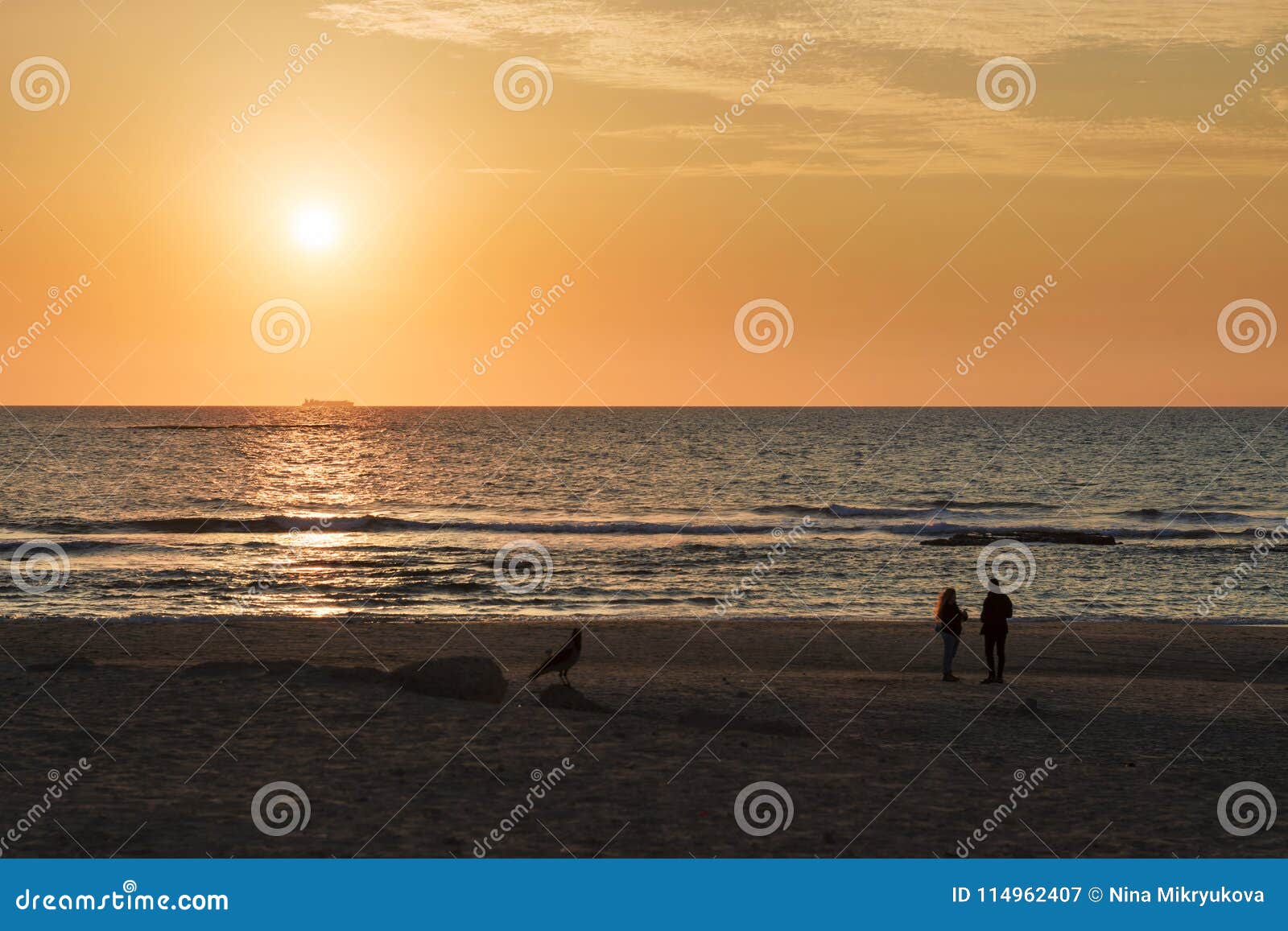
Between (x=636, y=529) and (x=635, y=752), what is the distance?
140 feet

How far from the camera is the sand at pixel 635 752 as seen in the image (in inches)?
410

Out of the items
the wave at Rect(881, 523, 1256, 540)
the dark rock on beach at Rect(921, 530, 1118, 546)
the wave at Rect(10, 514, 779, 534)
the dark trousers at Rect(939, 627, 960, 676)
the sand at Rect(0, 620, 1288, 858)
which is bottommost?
the sand at Rect(0, 620, 1288, 858)

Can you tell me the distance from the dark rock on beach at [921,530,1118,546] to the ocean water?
104 centimetres

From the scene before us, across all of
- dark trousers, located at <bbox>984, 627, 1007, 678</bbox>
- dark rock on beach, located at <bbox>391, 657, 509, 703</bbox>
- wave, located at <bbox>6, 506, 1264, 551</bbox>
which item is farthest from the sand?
wave, located at <bbox>6, 506, 1264, 551</bbox>

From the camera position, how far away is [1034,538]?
52469 mm

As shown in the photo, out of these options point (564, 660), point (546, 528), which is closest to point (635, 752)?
point (564, 660)

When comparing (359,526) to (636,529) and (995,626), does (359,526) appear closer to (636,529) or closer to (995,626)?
(636,529)

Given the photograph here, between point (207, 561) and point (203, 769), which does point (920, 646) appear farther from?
point (207, 561)

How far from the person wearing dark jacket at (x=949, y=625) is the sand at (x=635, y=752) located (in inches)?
18.0

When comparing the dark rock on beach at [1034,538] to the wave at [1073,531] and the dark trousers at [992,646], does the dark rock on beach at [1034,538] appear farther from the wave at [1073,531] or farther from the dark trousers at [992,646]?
the dark trousers at [992,646]

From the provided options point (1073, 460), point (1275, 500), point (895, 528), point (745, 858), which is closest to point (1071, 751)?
point (745, 858)

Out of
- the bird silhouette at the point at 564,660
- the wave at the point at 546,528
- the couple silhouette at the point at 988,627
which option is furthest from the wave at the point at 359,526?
the bird silhouette at the point at 564,660

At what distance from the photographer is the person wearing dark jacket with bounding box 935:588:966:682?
19266mm

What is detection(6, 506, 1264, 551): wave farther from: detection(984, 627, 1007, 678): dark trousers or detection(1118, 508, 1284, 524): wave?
detection(984, 627, 1007, 678): dark trousers
